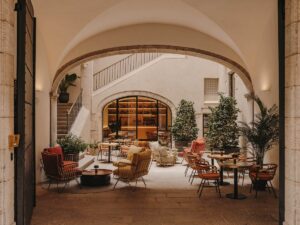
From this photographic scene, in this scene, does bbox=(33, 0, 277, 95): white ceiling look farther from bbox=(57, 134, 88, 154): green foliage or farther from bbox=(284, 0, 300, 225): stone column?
bbox=(284, 0, 300, 225): stone column

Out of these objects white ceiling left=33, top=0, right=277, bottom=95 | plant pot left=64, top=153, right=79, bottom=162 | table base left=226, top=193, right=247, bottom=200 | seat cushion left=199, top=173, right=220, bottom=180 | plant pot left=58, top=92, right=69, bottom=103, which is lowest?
table base left=226, top=193, right=247, bottom=200

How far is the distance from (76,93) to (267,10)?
10893 millimetres

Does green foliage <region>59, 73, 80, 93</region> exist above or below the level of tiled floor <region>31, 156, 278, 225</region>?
above

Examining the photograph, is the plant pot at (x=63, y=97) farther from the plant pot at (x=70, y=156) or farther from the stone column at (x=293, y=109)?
the stone column at (x=293, y=109)

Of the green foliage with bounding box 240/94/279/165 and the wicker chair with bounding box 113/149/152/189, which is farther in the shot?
the wicker chair with bounding box 113/149/152/189

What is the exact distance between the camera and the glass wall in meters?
17.7

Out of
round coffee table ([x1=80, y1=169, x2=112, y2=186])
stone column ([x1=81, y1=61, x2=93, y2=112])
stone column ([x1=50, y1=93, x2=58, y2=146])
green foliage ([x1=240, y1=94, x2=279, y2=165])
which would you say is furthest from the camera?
stone column ([x1=81, y1=61, x2=93, y2=112])

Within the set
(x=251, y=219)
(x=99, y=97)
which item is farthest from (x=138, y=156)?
(x=99, y=97)

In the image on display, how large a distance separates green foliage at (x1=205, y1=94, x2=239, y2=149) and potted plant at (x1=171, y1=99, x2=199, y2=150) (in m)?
4.07

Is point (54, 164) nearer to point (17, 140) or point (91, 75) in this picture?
point (17, 140)

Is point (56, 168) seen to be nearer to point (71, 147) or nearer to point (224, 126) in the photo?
point (71, 147)

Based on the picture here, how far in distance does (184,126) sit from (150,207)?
9189 mm

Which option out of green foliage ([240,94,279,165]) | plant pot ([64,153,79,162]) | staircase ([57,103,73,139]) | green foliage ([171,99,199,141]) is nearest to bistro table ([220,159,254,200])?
green foliage ([240,94,279,165])

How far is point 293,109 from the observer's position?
4207 mm
